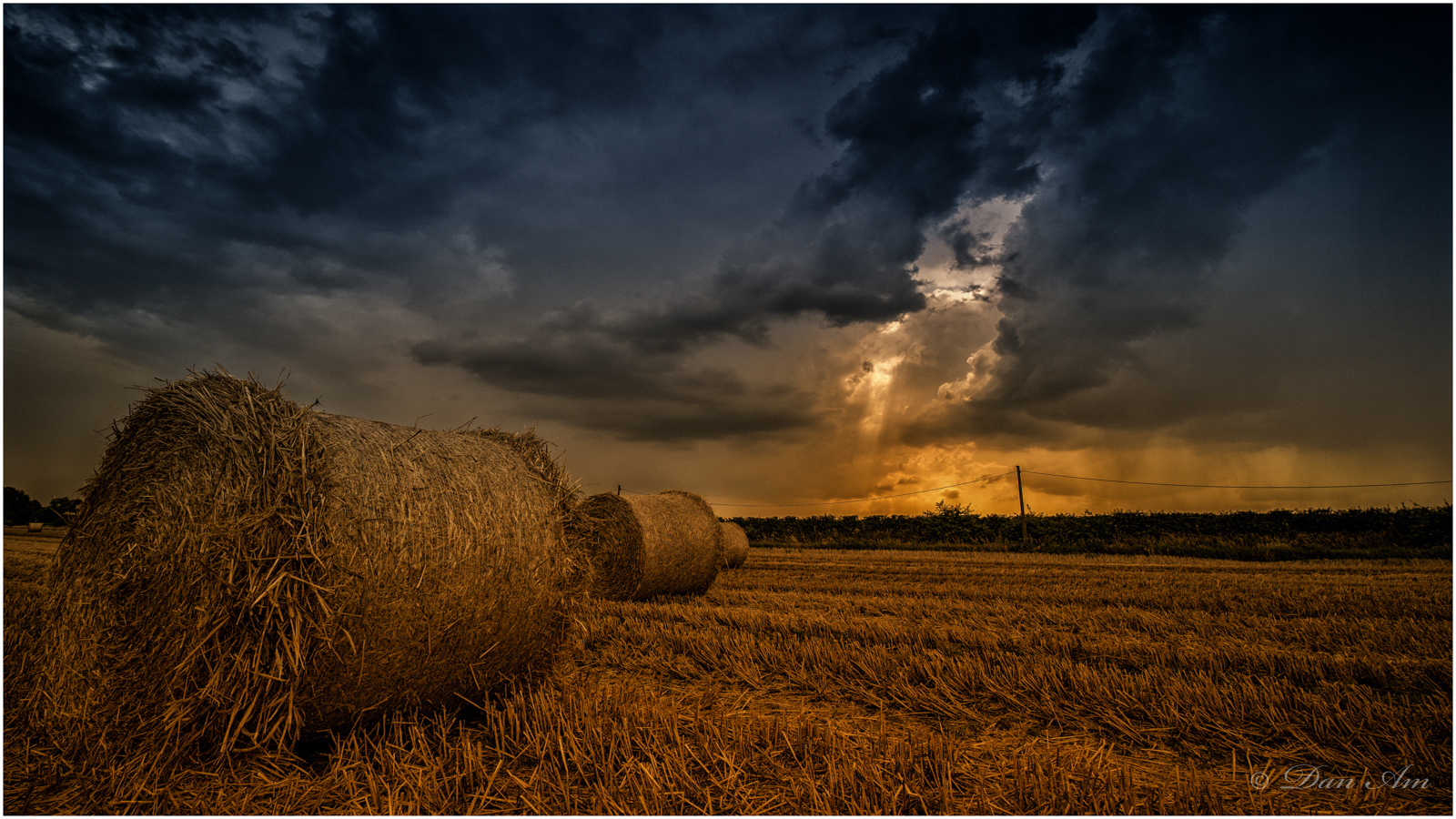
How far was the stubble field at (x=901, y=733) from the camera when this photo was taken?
117 inches

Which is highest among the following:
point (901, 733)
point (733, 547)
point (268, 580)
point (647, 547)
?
point (268, 580)

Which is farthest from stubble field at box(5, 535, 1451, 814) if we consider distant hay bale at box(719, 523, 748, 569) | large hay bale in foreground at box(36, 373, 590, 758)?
distant hay bale at box(719, 523, 748, 569)

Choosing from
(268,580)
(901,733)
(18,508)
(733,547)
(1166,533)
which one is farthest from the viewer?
(18,508)

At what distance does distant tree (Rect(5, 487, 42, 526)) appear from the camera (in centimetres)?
3816

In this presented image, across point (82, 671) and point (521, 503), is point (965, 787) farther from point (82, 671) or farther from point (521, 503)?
point (82, 671)

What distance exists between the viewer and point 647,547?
9273 mm

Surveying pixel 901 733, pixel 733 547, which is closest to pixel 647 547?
pixel 901 733

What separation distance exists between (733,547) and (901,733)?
11780mm

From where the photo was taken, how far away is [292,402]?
3947mm

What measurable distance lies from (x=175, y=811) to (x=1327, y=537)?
2989cm

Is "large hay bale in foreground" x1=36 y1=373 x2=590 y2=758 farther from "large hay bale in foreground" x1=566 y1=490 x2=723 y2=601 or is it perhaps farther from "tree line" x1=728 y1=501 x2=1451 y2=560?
"tree line" x1=728 y1=501 x2=1451 y2=560

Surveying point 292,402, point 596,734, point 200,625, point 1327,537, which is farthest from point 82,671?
point 1327,537

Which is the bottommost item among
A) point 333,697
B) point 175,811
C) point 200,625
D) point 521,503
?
point 175,811

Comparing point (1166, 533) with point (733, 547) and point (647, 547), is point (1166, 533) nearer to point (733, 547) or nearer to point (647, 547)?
point (733, 547)
